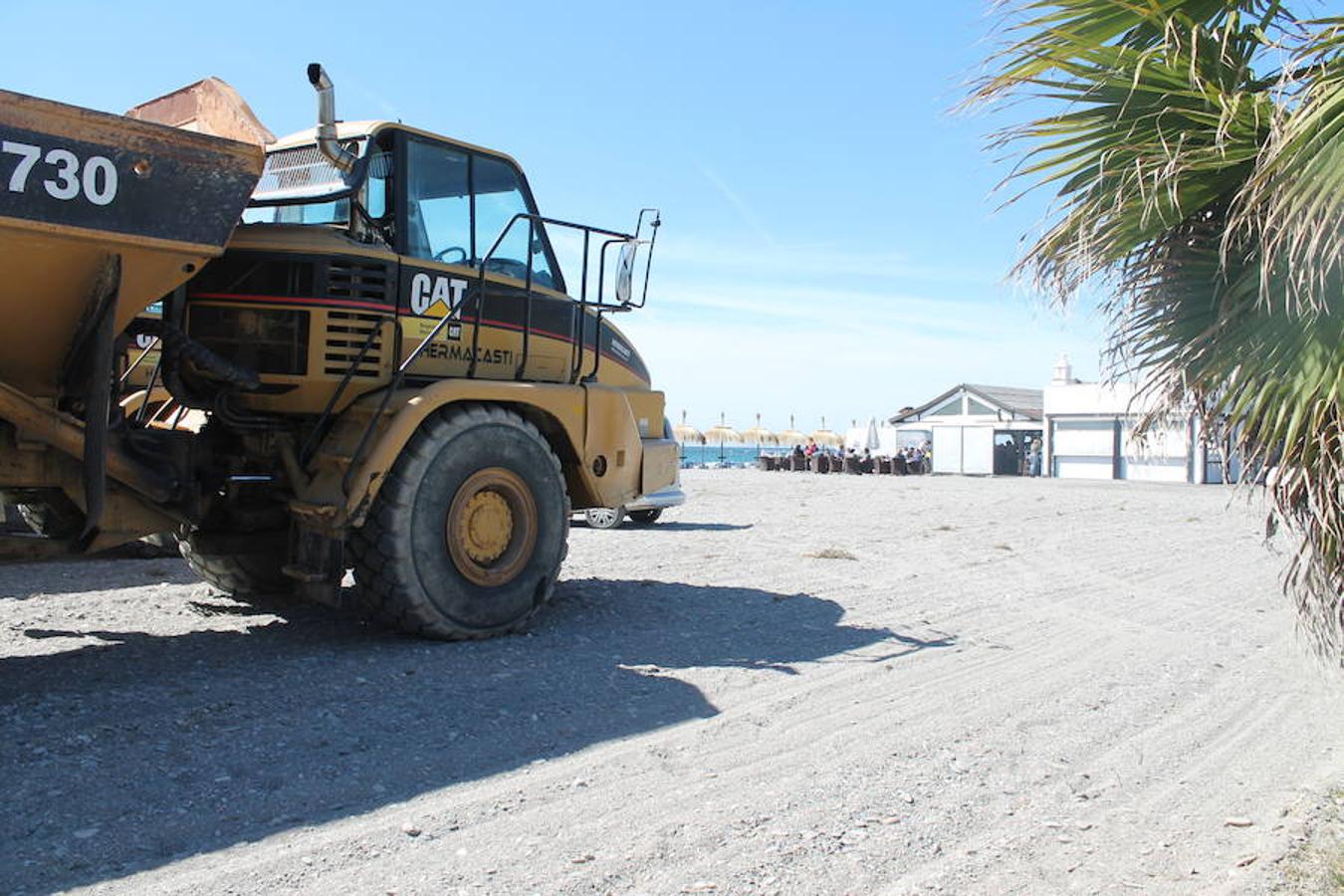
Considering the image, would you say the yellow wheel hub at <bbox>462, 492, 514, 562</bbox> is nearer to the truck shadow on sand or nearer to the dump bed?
the truck shadow on sand

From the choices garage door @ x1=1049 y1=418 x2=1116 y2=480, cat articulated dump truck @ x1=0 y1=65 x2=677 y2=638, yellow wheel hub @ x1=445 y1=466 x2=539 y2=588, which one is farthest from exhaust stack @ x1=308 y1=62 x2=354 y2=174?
garage door @ x1=1049 y1=418 x2=1116 y2=480

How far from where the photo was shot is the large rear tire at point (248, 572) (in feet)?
24.2

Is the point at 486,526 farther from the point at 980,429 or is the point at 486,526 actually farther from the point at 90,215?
the point at 980,429

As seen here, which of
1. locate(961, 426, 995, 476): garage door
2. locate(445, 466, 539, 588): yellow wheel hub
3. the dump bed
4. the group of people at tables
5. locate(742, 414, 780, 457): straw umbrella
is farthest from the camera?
locate(742, 414, 780, 457): straw umbrella

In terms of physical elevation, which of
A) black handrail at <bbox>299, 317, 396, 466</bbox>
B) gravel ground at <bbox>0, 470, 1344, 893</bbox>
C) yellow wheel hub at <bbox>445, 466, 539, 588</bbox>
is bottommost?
gravel ground at <bbox>0, 470, 1344, 893</bbox>

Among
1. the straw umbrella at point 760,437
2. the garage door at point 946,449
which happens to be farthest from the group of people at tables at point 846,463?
the straw umbrella at point 760,437

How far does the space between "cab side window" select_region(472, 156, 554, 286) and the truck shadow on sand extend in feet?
8.12

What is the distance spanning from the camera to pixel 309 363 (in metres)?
6.48

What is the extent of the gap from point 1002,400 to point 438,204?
44.5m

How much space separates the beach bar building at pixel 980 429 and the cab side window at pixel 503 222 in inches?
1645

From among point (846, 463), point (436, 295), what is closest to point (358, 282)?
point (436, 295)

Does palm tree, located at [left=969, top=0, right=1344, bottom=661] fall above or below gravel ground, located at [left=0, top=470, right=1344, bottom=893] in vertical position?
above

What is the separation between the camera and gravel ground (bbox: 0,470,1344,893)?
3.66m

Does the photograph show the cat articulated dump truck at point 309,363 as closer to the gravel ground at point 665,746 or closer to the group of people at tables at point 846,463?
the gravel ground at point 665,746
